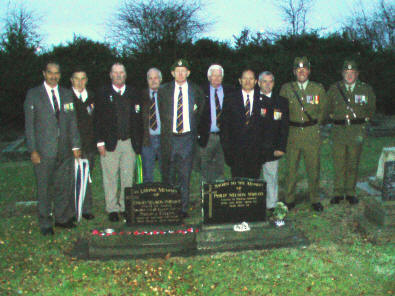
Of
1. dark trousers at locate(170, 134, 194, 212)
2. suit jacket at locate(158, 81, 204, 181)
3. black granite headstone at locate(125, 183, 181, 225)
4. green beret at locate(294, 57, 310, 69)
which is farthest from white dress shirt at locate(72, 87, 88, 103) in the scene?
green beret at locate(294, 57, 310, 69)

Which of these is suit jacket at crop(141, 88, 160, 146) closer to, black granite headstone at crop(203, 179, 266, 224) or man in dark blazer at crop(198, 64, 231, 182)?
man in dark blazer at crop(198, 64, 231, 182)

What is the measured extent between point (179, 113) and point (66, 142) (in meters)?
1.60

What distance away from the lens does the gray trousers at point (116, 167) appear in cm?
598

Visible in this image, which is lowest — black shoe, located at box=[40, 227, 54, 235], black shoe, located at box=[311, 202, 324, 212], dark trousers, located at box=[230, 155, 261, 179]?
black shoe, located at box=[40, 227, 54, 235]

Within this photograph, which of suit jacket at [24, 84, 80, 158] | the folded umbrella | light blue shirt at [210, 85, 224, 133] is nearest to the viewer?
suit jacket at [24, 84, 80, 158]

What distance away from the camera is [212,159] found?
649 centimetres

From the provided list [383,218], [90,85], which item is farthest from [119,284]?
[90,85]

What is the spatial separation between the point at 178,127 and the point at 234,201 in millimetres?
1334

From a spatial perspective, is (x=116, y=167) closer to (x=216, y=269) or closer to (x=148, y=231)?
(x=148, y=231)

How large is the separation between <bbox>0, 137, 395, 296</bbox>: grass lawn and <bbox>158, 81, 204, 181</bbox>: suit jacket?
65.1 inches

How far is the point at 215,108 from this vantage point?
617 centimetres

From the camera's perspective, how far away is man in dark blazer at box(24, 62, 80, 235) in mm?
5469

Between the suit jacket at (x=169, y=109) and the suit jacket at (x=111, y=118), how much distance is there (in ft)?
1.09

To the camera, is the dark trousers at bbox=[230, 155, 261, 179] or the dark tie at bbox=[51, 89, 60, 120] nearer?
the dark tie at bbox=[51, 89, 60, 120]
